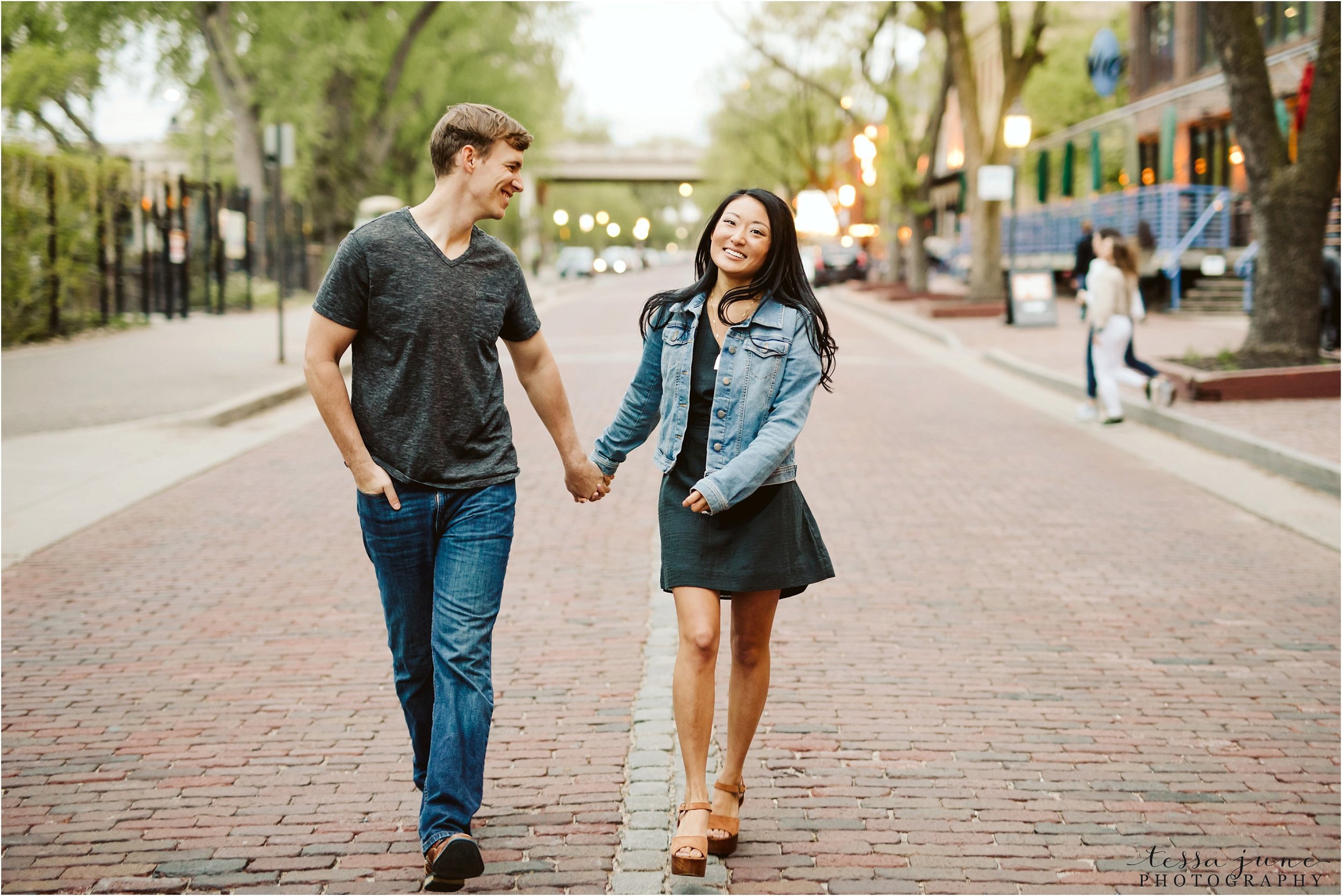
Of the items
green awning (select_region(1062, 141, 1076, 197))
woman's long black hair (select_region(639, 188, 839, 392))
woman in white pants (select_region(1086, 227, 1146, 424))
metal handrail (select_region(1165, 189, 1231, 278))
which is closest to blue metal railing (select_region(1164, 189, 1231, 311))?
metal handrail (select_region(1165, 189, 1231, 278))

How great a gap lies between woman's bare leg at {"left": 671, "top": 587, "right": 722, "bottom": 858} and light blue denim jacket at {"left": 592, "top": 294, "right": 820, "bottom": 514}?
0.95 feet

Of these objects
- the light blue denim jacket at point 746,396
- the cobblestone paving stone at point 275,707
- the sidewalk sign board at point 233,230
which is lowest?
the cobblestone paving stone at point 275,707

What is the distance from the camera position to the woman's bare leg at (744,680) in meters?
3.83

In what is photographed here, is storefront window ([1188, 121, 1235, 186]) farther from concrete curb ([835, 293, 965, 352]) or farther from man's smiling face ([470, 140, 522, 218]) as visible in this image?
man's smiling face ([470, 140, 522, 218])

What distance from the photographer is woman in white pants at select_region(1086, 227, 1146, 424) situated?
40.6 feet

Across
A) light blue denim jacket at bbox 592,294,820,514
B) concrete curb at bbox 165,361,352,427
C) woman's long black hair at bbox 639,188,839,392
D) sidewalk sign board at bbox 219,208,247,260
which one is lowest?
concrete curb at bbox 165,361,352,427

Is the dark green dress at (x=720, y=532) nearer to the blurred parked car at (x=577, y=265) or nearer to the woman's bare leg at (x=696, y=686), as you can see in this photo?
the woman's bare leg at (x=696, y=686)

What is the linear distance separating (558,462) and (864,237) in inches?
2396

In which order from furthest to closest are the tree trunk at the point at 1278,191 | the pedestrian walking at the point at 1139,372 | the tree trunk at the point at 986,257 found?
the tree trunk at the point at 986,257 → the tree trunk at the point at 1278,191 → the pedestrian walking at the point at 1139,372

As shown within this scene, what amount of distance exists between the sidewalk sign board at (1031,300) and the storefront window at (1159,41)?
1421 centimetres

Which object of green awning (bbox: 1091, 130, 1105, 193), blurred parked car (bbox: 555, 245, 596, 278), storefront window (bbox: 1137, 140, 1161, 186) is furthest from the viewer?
blurred parked car (bbox: 555, 245, 596, 278)

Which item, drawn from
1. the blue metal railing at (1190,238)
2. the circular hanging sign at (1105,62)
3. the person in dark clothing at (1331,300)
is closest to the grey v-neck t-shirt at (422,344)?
the person in dark clothing at (1331,300)

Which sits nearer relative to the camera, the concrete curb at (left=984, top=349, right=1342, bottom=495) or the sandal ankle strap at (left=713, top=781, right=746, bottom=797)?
the sandal ankle strap at (left=713, top=781, right=746, bottom=797)

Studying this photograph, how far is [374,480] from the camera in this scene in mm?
3578
